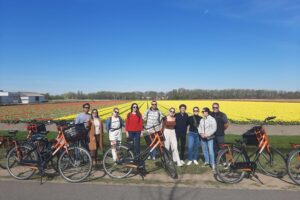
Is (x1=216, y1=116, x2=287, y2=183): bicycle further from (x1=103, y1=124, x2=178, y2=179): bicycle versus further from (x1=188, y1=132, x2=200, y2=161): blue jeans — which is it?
(x1=188, y1=132, x2=200, y2=161): blue jeans

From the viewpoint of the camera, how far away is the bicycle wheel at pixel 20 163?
6715 mm

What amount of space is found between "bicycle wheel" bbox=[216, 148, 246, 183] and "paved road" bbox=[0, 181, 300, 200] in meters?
0.73

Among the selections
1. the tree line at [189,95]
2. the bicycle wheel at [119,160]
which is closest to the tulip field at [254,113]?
the bicycle wheel at [119,160]

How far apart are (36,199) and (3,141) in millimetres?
3109

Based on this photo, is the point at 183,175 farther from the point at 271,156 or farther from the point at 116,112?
the point at 116,112

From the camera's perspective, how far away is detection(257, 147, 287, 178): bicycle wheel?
685 cm

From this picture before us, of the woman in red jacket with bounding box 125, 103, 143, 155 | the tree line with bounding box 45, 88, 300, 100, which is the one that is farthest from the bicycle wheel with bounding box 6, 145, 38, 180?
the tree line with bounding box 45, 88, 300, 100

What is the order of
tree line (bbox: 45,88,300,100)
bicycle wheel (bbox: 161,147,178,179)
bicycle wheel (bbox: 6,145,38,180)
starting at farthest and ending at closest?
1. tree line (bbox: 45,88,300,100)
2. bicycle wheel (bbox: 161,147,178,179)
3. bicycle wheel (bbox: 6,145,38,180)

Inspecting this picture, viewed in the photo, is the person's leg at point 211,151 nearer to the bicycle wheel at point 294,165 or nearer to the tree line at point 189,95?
the bicycle wheel at point 294,165

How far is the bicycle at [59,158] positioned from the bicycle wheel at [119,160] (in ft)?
1.81

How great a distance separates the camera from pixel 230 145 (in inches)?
263

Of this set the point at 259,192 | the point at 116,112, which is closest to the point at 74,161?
the point at 116,112

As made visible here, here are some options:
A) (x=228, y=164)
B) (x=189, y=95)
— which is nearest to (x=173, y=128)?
(x=228, y=164)

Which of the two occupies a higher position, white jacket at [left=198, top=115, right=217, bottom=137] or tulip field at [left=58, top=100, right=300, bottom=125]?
white jacket at [left=198, top=115, right=217, bottom=137]
